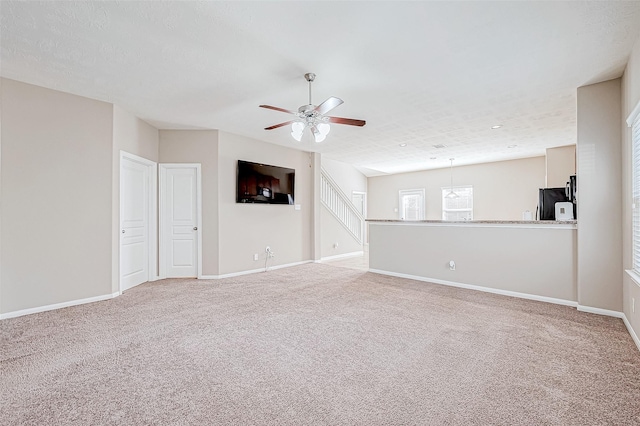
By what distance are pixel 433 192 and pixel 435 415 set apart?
333 inches

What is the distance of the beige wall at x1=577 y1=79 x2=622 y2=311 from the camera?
3.32 m

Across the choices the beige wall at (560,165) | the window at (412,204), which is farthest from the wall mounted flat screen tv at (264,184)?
the beige wall at (560,165)

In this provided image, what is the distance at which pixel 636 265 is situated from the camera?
279cm

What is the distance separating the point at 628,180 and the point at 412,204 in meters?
6.97

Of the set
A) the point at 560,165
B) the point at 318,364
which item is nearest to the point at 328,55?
the point at 318,364

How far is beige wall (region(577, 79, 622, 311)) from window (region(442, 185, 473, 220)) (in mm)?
5207

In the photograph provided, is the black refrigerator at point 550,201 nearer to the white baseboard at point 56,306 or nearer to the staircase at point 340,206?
the staircase at point 340,206

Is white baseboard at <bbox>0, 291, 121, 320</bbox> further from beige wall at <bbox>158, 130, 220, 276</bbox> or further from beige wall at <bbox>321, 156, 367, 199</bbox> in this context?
beige wall at <bbox>321, 156, 367, 199</bbox>

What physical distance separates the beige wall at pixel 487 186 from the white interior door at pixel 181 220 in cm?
685

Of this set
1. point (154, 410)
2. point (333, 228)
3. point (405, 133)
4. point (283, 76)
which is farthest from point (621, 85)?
point (333, 228)

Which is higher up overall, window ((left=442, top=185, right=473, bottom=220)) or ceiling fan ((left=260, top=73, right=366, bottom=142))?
ceiling fan ((left=260, top=73, right=366, bottom=142))

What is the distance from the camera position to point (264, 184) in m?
6.06

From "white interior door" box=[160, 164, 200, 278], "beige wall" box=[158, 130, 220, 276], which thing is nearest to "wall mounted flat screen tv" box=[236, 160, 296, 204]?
"beige wall" box=[158, 130, 220, 276]

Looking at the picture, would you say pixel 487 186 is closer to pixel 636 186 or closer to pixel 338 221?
pixel 338 221
